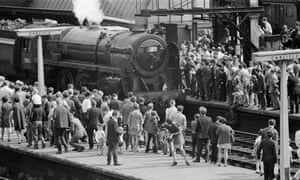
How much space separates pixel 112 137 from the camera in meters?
21.2

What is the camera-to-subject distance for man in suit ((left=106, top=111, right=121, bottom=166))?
2108 cm

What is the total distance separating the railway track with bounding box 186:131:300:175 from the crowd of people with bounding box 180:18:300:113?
1.28 metres

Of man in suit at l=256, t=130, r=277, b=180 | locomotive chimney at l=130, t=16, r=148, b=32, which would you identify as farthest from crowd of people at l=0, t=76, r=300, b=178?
locomotive chimney at l=130, t=16, r=148, b=32

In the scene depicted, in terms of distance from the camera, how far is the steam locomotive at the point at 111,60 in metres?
29.1

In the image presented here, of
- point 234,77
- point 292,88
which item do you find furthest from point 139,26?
point 292,88

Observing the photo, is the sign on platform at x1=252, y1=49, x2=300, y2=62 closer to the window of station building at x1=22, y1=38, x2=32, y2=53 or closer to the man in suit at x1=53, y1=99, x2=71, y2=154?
the man in suit at x1=53, y1=99, x2=71, y2=154

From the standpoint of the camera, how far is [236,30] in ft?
104

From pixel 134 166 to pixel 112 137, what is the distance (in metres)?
0.85

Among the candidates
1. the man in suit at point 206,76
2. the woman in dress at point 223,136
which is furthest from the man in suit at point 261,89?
the woman in dress at point 223,136

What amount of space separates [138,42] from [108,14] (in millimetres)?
13210

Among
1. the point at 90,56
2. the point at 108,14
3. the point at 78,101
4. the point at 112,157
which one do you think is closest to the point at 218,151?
the point at 112,157

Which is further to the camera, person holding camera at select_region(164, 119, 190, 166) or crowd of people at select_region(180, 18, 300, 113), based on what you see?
crowd of people at select_region(180, 18, 300, 113)

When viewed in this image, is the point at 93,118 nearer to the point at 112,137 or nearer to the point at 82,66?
the point at 112,137

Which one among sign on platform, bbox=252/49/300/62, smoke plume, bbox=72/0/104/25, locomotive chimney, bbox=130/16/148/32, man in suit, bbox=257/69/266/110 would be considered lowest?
man in suit, bbox=257/69/266/110
